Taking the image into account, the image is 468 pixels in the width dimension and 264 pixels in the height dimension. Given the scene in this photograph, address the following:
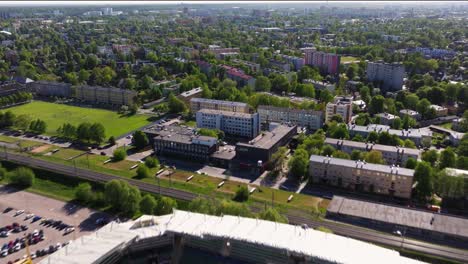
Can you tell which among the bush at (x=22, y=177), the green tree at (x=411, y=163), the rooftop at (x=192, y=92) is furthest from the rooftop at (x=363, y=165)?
the rooftop at (x=192, y=92)

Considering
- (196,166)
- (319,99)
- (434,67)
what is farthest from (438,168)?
(434,67)

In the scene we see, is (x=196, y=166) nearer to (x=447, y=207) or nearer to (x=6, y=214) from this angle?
(x=6, y=214)

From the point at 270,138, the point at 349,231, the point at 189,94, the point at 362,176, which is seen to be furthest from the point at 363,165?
the point at 189,94

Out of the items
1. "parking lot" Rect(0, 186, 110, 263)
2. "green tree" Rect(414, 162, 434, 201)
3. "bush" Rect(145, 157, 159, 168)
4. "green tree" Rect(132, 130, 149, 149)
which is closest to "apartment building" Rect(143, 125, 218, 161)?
"green tree" Rect(132, 130, 149, 149)

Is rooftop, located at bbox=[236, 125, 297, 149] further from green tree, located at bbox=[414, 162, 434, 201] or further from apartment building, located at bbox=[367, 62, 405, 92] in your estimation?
apartment building, located at bbox=[367, 62, 405, 92]

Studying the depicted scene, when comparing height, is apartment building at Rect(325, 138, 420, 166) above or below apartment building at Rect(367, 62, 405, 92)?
below

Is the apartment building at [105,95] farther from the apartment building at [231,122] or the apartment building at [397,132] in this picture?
A: the apartment building at [397,132]
